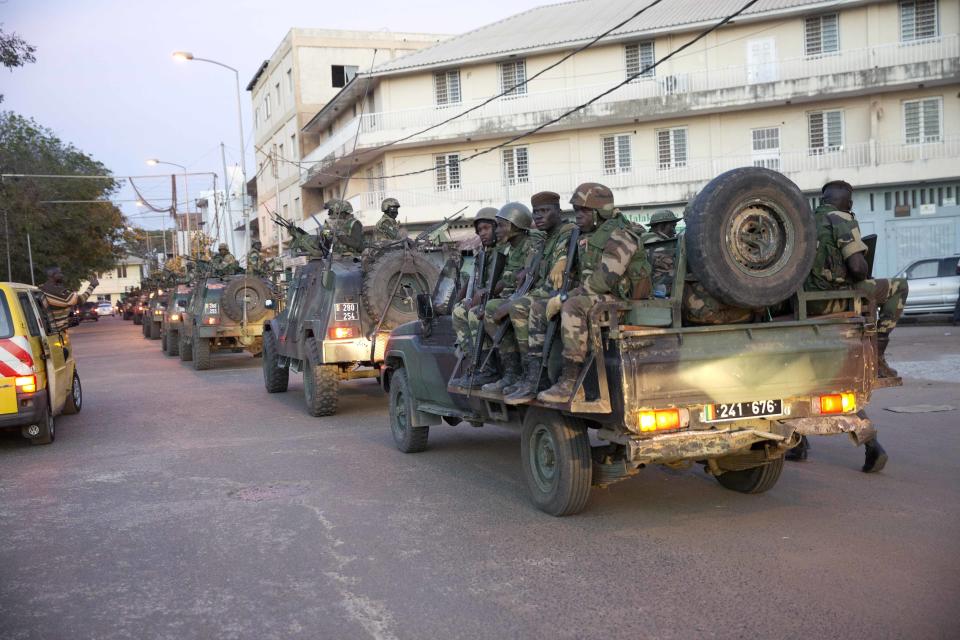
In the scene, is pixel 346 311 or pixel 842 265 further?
pixel 346 311

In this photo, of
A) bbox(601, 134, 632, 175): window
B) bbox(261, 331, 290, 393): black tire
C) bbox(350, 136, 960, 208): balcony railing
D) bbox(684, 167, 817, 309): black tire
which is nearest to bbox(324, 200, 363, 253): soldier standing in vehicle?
bbox(261, 331, 290, 393): black tire

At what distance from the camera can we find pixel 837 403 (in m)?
5.84

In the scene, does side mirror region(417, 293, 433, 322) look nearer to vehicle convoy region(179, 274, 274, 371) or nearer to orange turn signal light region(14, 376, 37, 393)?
orange turn signal light region(14, 376, 37, 393)

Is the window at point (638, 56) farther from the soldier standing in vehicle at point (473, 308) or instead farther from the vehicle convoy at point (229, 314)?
the soldier standing in vehicle at point (473, 308)

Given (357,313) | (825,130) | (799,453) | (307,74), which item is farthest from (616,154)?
(799,453)

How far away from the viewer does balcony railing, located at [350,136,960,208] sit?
29984mm

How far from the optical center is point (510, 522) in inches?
244

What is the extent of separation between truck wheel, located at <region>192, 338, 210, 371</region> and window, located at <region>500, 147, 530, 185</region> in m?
17.7

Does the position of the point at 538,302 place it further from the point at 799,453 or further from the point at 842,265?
the point at 799,453

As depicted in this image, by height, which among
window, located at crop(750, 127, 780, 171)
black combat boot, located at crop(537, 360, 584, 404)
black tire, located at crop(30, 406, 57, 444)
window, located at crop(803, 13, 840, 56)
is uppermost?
window, located at crop(803, 13, 840, 56)

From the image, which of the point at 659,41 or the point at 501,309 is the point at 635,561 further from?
the point at 659,41

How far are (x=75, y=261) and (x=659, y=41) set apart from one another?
1471 inches

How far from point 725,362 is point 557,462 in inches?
50.7

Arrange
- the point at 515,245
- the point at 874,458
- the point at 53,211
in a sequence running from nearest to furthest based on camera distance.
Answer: the point at 874,458 → the point at 515,245 → the point at 53,211
